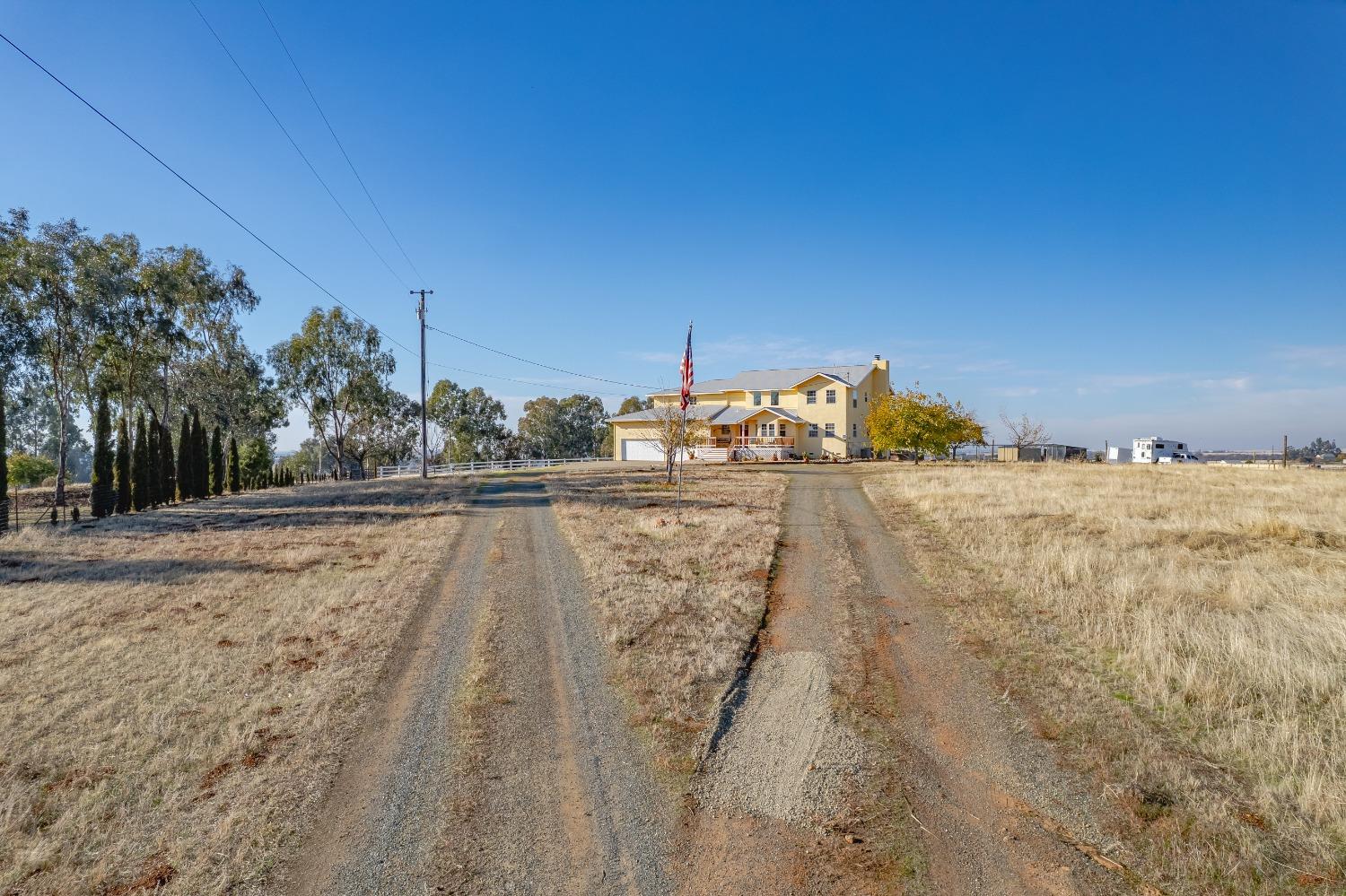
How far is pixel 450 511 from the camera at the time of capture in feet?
73.7

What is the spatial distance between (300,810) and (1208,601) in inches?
487

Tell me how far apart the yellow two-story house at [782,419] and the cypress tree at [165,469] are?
2936cm

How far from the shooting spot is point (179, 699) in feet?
23.6

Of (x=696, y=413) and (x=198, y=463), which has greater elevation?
(x=696, y=413)

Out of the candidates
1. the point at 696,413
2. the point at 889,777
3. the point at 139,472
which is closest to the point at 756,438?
the point at 696,413

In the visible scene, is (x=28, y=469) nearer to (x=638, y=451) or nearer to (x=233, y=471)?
(x=233, y=471)

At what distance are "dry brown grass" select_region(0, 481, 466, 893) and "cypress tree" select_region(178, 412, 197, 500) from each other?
61.2 feet

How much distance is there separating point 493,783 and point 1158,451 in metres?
67.6

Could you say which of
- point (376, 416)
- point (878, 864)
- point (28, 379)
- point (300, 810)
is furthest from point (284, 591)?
point (376, 416)

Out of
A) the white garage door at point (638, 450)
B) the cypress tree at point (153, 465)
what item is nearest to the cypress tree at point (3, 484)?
the cypress tree at point (153, 465)

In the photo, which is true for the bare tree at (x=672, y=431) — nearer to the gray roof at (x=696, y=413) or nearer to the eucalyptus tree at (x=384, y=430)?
the gray roof at (x=696, y=413)

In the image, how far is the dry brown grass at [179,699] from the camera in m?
4.73

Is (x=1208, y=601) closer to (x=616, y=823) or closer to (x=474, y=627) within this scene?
(x=616, y=823)

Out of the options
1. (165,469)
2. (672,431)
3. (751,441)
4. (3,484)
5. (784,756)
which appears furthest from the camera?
(751,441)
